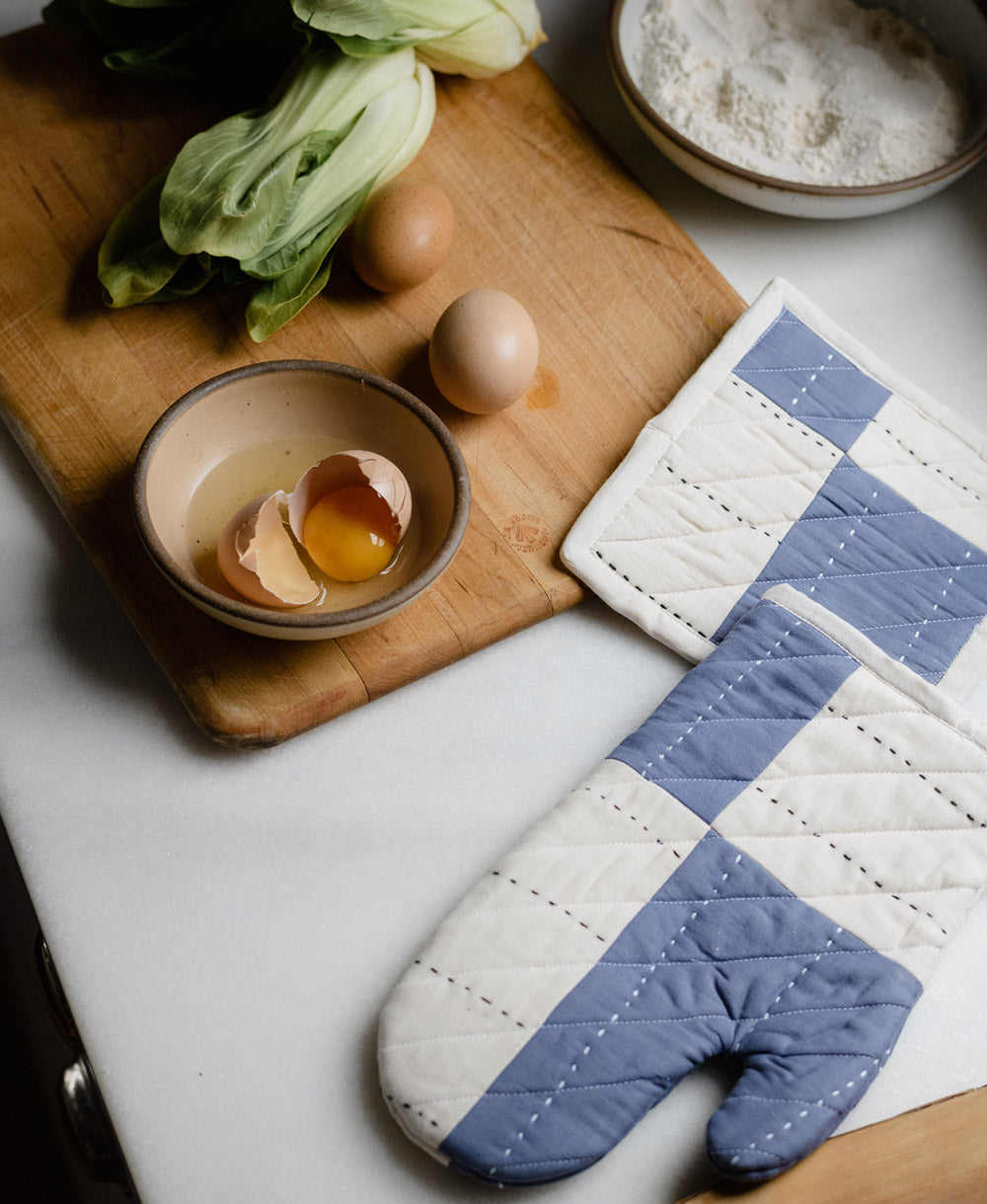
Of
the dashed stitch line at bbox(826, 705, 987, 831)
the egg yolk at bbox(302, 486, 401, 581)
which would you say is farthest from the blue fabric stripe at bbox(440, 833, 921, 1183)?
the egg yolk at bbox(302, 486, 401, 581)

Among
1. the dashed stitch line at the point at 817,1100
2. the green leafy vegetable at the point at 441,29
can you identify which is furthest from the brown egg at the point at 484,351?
the dashed stitch line at the point at 817,1100

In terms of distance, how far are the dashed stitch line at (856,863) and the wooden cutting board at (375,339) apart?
0.24 metres

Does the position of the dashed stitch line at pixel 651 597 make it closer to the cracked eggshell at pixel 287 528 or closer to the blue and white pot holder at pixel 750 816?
the blue and white pot holder at pixel 750 816

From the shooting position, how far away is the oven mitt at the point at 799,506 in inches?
35.9

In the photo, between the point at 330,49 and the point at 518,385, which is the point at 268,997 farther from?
the point at 330,49

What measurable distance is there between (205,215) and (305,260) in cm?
10

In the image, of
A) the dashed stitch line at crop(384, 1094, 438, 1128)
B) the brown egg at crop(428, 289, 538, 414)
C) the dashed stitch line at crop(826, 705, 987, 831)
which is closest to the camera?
the dashed stitch line at crop(384, 1094, 438, 1128)

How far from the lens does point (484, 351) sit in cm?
92

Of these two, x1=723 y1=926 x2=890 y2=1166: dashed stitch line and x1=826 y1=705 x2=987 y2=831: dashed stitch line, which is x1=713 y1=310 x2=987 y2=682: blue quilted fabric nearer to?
x1=826 y1=705 x2=987 y2=831: dashed stitch line

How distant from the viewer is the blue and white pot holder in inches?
28.4

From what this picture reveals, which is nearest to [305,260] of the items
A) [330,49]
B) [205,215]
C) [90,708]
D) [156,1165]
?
[205,215]

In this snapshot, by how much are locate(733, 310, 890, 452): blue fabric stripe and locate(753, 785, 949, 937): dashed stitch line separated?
34 centimetres

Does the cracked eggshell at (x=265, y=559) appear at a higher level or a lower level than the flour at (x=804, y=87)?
lower

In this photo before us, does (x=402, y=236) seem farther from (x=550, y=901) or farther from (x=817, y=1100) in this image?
(x=817, y=1100)
